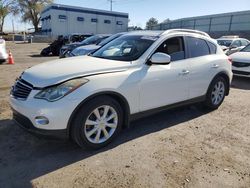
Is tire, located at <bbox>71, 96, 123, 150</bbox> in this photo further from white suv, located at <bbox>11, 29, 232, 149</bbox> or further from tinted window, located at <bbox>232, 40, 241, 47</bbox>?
tinted window, located at <bbox>232, 40, 241, 47</bbox>

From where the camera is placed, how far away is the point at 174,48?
15.4 ft

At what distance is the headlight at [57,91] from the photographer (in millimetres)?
3328

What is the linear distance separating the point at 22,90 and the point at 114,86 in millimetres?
1327

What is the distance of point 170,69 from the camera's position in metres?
4.45

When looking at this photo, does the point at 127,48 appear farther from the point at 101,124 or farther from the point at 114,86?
the point at 101,124

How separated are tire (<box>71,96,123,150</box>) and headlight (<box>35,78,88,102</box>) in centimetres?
31

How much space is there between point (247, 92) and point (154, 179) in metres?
5.68

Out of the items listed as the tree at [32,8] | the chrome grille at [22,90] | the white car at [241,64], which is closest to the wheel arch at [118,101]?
the chrome grille at [22,90]

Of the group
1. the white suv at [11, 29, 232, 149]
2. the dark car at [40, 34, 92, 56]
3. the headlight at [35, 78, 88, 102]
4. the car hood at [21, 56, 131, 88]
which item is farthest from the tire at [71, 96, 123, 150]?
the dark car at [40, 34, 92, 56]

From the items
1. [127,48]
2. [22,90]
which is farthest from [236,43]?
[22,90]

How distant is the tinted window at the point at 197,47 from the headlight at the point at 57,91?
8.42 feet

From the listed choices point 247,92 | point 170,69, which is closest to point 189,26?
point 247,92

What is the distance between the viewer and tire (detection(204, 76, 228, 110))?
543cm

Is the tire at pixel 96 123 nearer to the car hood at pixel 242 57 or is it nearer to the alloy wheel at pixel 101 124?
the alloy wheel at pixel 101 124
